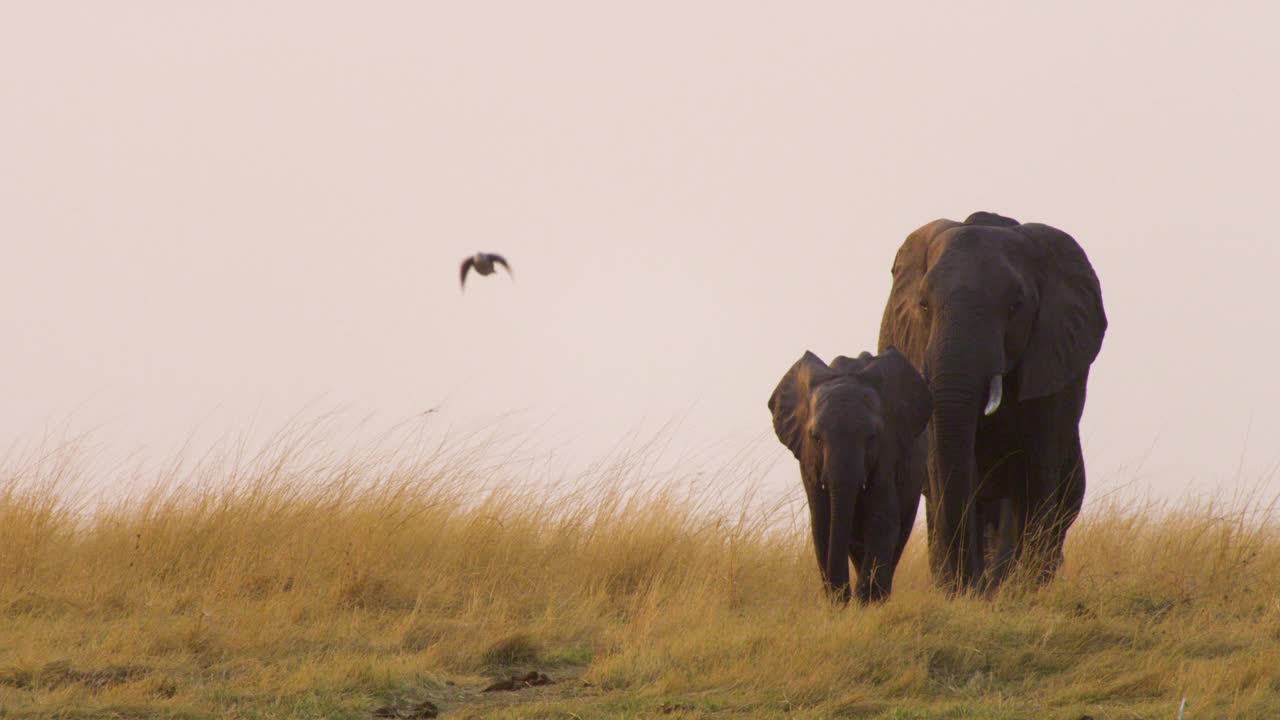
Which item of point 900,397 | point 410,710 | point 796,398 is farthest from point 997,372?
point 410,710

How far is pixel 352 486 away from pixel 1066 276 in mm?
4832

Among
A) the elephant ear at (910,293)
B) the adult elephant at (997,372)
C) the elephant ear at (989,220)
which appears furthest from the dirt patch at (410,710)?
the elephant ear at (989,220)

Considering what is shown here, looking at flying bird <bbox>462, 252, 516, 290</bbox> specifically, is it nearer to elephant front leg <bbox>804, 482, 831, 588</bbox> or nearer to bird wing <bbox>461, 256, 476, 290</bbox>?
bird wing <bbox>461, 256, 476, 290</bbox>

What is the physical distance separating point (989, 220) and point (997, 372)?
125 cm

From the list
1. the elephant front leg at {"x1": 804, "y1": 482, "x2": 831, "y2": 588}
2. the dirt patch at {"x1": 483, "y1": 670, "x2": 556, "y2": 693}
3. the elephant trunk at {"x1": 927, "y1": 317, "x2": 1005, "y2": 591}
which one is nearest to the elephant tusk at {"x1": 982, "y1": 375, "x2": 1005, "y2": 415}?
the elephant trunk at {"x1": 927, "y1": 317, "x2": 1005, "y2": 591}

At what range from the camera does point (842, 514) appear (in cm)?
855

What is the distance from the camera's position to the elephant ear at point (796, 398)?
29.4 feet

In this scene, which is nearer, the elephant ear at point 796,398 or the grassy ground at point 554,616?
the grassy ground at point 554,616

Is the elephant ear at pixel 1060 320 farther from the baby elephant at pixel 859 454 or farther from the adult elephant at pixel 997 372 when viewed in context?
the baby elephant at pixel 859 454

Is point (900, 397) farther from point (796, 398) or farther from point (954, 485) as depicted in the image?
point (954, 485)

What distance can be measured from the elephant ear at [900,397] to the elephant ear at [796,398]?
279mm

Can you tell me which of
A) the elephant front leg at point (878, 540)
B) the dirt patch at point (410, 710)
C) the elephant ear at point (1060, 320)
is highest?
the elephant ear at point (1060, 320)

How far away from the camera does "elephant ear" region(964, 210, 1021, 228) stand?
33.5 feet

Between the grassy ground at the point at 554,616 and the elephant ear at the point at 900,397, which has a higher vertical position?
the elephant ear at the point at 900,397
